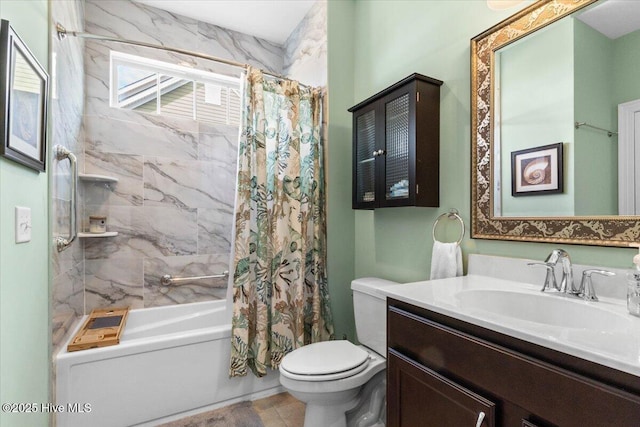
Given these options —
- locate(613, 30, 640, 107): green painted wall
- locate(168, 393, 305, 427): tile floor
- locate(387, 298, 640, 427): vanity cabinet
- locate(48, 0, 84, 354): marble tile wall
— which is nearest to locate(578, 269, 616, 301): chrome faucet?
locate(387, 298, 640, 427): vanity cabinet

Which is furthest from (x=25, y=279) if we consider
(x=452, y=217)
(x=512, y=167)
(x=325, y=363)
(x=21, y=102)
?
(x=512, y=167)

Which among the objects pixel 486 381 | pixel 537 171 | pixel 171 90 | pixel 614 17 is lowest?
→ pixel 486 381

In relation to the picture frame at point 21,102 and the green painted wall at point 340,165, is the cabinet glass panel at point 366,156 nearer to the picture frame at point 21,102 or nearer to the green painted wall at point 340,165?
the green painted wall at point 340,165

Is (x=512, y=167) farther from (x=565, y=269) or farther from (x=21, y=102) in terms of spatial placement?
(x=21, y=102)

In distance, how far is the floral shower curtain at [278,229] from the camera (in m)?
1.95

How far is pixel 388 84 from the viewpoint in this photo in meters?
1.98

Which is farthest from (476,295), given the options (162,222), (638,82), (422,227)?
(162,222)

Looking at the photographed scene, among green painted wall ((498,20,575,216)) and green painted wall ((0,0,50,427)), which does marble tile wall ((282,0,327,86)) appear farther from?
green painted wall ((0,0,50,427))

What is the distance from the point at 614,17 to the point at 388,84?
1113 millimetres

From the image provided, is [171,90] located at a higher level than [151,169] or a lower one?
higher

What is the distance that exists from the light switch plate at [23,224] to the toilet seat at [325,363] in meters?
1.16

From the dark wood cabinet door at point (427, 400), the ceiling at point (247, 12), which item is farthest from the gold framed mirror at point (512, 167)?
the ceiling at point (247, 12)

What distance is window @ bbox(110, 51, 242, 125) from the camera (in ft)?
7.95

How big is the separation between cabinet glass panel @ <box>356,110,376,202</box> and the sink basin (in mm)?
896
